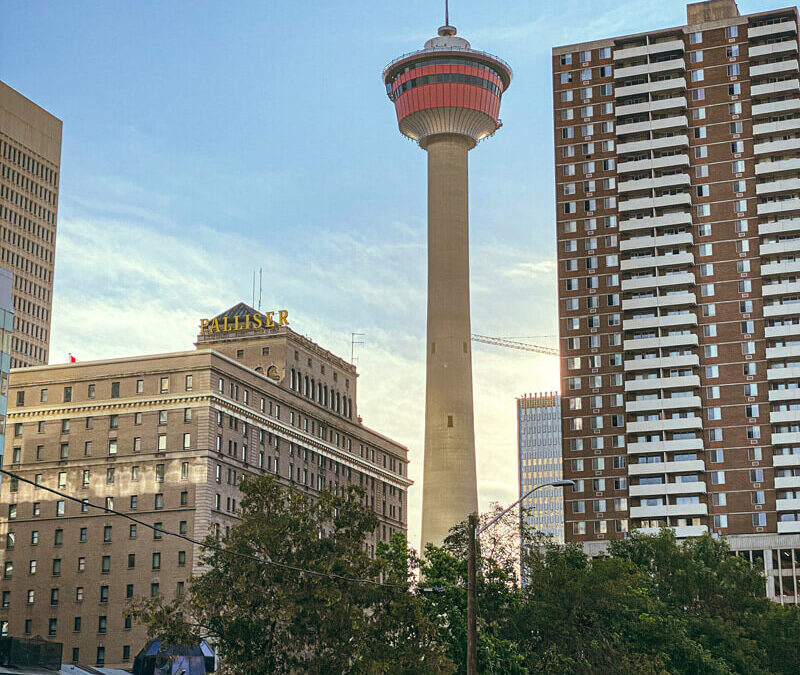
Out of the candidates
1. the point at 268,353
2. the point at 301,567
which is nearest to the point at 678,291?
the point at 268,353

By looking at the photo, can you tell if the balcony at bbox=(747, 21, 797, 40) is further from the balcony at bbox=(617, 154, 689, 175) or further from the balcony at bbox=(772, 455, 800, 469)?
the balcony at bbox=(772, 455, 800, 469)

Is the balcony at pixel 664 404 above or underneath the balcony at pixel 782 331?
underneath

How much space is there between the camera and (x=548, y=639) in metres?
88.1

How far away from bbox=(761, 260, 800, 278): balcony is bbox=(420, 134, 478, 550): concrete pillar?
128ft

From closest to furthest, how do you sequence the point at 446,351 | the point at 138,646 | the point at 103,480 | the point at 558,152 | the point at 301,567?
the point at 301,567 < the point at 138,646 < the point at 103,480 < the point at 446,351 < the point at 558,152

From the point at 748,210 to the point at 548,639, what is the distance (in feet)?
329

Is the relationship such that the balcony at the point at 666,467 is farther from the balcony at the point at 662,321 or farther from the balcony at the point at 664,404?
the balcony at the point at 662,321

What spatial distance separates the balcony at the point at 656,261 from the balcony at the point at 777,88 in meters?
24.0

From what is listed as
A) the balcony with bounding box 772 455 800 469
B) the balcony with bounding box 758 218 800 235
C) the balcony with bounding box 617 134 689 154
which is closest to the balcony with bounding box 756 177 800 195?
the balcony with bounding box 758 218 800 235

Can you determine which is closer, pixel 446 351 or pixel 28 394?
pixel 28 394

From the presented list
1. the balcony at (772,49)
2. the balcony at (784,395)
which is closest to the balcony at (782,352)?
the balcony at (784,395)

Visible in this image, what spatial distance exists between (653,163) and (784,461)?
4479 centimetres

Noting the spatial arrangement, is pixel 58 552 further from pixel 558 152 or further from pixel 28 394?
pixel 558 152

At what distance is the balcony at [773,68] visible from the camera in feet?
578
